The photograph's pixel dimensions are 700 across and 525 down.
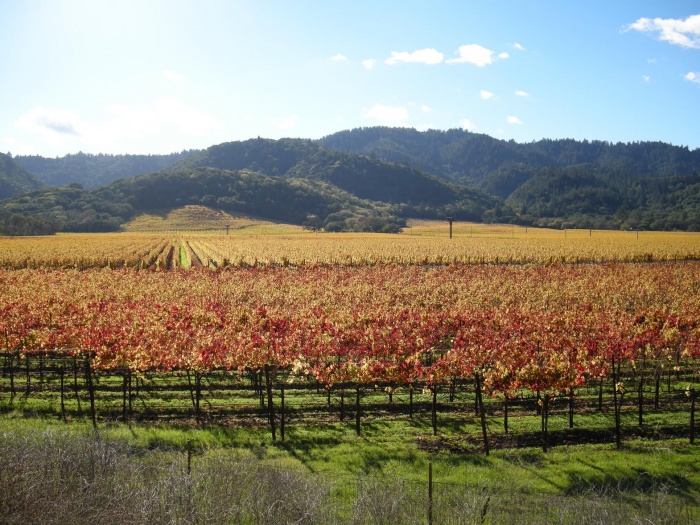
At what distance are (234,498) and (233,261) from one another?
48221mm

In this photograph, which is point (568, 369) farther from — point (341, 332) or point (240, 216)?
point (240, 216)

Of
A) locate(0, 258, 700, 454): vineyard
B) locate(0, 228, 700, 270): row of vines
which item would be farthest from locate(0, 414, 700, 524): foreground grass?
locate(0, 228, 700, 270): row of vines

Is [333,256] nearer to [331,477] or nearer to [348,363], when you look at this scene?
[348,363]

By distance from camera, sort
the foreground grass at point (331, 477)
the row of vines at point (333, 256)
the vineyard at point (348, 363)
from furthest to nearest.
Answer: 1. the row of vines at point (333, 256)
2. the vineyard at point (348, 363)
3. the foreground grass at point (331, 477)

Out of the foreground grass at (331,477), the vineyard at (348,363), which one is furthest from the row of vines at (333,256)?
the foreground grass at (331,477)

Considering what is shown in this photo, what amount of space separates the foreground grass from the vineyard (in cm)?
108

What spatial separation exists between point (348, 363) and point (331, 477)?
377 cm

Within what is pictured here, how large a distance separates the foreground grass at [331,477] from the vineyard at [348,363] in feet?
3.53

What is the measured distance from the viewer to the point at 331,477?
45.0 feet

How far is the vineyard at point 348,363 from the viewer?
1661cm

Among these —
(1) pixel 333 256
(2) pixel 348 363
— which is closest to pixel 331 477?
(2) pixel 348 363

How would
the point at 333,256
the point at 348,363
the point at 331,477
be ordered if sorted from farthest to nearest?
the point at 333,256 < the point at 348,363 < the point at 331,477

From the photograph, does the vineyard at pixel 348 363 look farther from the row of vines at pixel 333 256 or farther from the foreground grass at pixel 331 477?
the row of vines at pixel 333 256

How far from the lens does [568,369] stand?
51.5ft
